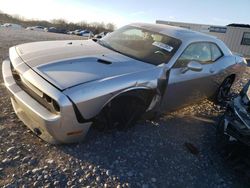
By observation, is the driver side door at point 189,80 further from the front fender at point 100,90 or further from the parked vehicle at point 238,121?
the parked vehicle at point 238,121

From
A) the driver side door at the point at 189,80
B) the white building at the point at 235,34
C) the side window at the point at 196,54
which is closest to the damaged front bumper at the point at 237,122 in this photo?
the driver side door at the point at 189,80

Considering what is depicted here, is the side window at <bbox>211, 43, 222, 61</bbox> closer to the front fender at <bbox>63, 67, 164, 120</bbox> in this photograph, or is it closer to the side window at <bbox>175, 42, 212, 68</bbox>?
the side window at <bbox>175, 42, 212, 68</bbox>

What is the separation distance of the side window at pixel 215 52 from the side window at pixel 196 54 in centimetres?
15

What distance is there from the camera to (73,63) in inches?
126

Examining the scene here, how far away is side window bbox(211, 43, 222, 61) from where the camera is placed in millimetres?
4809

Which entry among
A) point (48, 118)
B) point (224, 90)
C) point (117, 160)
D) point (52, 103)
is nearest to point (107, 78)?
point (52, 103)

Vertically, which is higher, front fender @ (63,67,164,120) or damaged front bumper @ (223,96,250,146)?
front fender @ (63,67,164,120)

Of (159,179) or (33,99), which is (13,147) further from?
(159,179)

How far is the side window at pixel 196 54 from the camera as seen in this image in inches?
153

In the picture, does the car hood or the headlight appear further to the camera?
the car hood

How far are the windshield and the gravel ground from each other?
108 cm

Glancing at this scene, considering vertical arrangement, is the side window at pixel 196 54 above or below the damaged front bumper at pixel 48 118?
above

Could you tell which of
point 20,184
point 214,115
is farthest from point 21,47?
point 214,115

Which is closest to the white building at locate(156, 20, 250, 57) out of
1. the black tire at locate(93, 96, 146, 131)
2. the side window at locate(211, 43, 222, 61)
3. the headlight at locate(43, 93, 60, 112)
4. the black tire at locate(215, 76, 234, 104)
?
the black tire at locate(215, 76, 234, 104)
